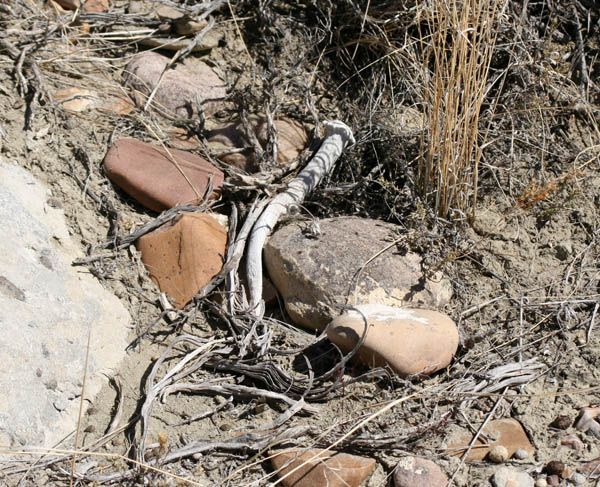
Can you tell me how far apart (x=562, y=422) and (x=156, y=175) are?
169 centimetres

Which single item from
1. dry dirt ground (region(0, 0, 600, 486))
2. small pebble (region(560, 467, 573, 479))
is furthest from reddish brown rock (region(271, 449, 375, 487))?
small pebble (region(560, 467, 573, 479))

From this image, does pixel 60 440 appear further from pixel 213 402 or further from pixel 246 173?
pixel 246 173

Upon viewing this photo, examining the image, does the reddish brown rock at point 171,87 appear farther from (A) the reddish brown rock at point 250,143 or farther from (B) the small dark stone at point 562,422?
(B) the small dark stone at point 562,422

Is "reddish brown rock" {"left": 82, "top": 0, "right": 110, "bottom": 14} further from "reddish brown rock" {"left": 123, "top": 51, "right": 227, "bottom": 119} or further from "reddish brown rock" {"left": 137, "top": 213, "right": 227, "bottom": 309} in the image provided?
"reddish brown rock" {"left": 137, "top": 213, "right": 227, "bottom": 309}

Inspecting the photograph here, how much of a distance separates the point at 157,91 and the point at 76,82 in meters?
0.33

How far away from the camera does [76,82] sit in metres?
3.38

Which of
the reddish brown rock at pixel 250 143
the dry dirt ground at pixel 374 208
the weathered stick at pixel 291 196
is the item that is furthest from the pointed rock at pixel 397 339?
the reddish brown rock at pixel 250 143

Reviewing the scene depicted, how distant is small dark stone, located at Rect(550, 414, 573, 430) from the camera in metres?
2.56

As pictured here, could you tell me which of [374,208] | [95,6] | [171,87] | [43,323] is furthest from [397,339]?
[95,6]

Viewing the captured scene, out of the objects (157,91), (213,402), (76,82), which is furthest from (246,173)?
(213,402)

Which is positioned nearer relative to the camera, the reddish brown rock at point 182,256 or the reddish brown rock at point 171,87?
the reddish brown rock at point 182,256

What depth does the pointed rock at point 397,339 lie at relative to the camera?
2.61 metres

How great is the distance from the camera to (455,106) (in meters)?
2.89

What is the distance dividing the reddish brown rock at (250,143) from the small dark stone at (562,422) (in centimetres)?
145
